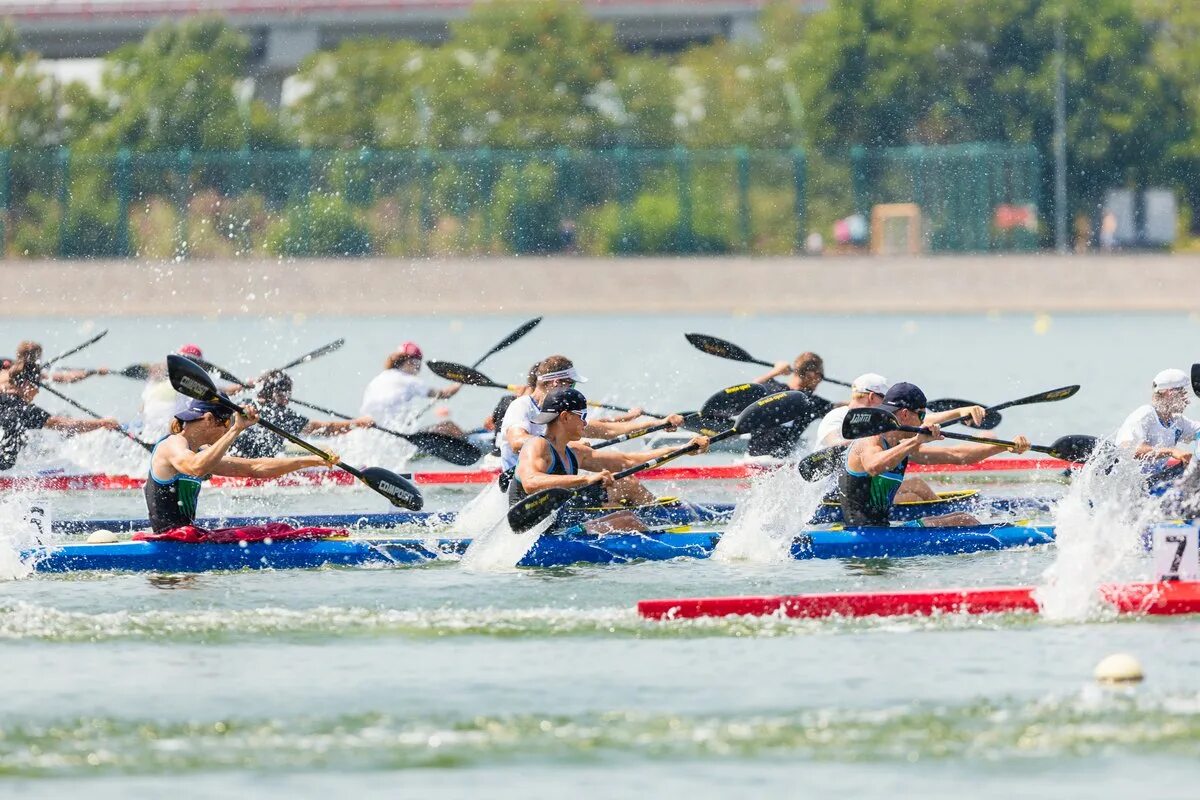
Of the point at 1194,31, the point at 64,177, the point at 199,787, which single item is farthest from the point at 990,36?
the point at 199,787

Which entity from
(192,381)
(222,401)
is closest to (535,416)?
(222,401)

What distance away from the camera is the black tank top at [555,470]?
605 inches

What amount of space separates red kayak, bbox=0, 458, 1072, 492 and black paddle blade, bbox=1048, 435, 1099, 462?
15.0 ft

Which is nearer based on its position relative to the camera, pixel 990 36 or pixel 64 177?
pixel 64 177

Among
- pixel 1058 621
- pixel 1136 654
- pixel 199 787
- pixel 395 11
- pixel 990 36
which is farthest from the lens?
pixel 395 11

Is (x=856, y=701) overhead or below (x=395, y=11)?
below

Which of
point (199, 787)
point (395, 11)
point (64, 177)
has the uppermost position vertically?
point (395, 11)

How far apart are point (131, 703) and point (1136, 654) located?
5.44m

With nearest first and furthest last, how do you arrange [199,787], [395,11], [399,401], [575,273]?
1. [199,787]
2. [399,401]
3. [575,273]
4. [395,11]

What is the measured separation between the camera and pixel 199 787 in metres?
10.4

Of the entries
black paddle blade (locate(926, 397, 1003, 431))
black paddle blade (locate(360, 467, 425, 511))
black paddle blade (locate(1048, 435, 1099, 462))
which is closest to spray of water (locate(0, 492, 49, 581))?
black paddle blade (locate(360, 467, 425, 511))

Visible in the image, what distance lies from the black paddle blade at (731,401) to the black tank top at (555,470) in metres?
2.83

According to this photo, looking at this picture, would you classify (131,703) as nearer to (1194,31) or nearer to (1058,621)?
(1058,621)

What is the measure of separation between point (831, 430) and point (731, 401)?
1.82 m
